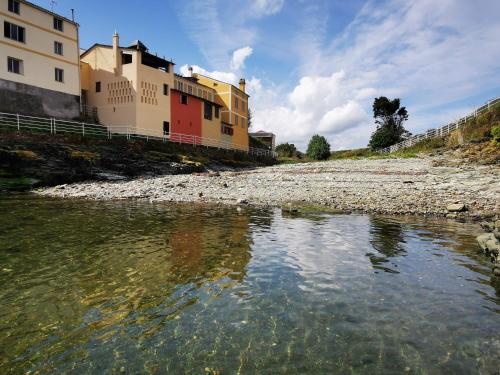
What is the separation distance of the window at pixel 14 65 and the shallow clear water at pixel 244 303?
2984 centimetres

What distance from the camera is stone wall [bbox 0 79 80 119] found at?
3306 cm

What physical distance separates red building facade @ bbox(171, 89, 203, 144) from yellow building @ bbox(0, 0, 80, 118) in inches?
471

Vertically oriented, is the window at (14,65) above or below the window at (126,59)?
below

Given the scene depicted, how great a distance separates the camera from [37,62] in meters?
35.9

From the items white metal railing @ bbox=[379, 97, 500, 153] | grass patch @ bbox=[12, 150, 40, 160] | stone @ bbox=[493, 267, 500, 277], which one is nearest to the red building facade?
grass patch @ bbox=[12, 150, 40, 160]

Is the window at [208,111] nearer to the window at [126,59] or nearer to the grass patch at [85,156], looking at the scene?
the window at [126,59]

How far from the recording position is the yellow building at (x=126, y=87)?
4156 centimetres

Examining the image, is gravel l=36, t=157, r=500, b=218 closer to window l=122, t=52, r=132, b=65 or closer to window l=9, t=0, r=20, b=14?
window l=9, t=0, r=20, b=14

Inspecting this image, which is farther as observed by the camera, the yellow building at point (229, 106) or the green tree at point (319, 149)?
the green tree at point (319, 149)

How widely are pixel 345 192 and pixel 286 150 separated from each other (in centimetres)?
7007

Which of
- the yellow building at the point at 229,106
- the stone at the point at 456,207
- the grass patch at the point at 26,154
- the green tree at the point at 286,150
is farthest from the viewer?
the green tree at the point at 286,150

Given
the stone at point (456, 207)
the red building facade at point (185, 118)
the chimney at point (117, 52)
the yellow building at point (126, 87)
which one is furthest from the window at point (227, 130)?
the stone at point (456, 207)

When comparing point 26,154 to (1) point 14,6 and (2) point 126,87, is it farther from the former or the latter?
(2) point 126,87

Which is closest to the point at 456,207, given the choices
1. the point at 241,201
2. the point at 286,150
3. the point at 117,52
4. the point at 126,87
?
the point at 241,201
